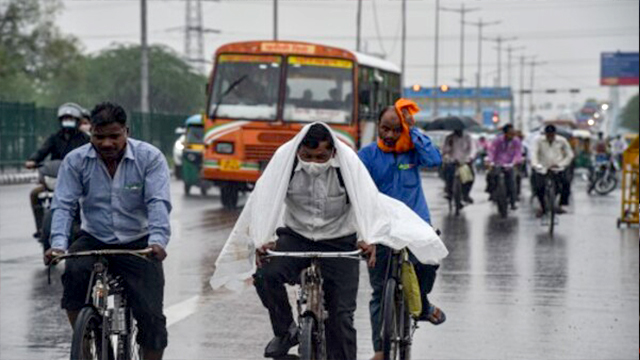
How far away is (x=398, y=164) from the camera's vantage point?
28.4 feet

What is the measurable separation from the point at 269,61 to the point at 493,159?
167 inches

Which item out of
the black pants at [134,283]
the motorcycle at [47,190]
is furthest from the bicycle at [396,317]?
the motorcycle at [47,190]

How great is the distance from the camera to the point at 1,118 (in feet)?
133

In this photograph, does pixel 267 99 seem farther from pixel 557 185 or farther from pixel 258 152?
pixel 557 185

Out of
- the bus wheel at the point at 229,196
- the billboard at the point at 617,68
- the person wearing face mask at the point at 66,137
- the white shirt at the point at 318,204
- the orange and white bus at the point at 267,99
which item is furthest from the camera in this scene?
the billboard at the point at 617,68

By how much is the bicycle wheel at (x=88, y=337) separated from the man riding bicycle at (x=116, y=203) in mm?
322

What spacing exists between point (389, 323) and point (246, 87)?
17.9 metres

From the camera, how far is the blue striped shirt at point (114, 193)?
7266mm

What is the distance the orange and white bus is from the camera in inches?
989

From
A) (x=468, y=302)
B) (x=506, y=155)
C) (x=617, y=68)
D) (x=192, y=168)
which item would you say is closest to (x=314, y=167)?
(x=468, y=302)

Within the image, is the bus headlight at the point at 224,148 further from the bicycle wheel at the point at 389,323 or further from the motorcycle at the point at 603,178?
the bicycle wheel at the point at 389,323

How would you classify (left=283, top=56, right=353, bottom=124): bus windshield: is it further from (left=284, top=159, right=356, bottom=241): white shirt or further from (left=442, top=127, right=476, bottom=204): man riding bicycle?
(left=284, top=159, right=356, bottom=241): white shirt

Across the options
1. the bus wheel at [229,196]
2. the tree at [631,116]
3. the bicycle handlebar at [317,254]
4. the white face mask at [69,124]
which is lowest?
the tree at [631,116]

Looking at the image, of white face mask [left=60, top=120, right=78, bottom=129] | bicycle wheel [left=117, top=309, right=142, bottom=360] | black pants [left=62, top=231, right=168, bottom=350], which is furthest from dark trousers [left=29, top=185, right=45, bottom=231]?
black pants [left=62, top=231, right=168, bottom=350]
